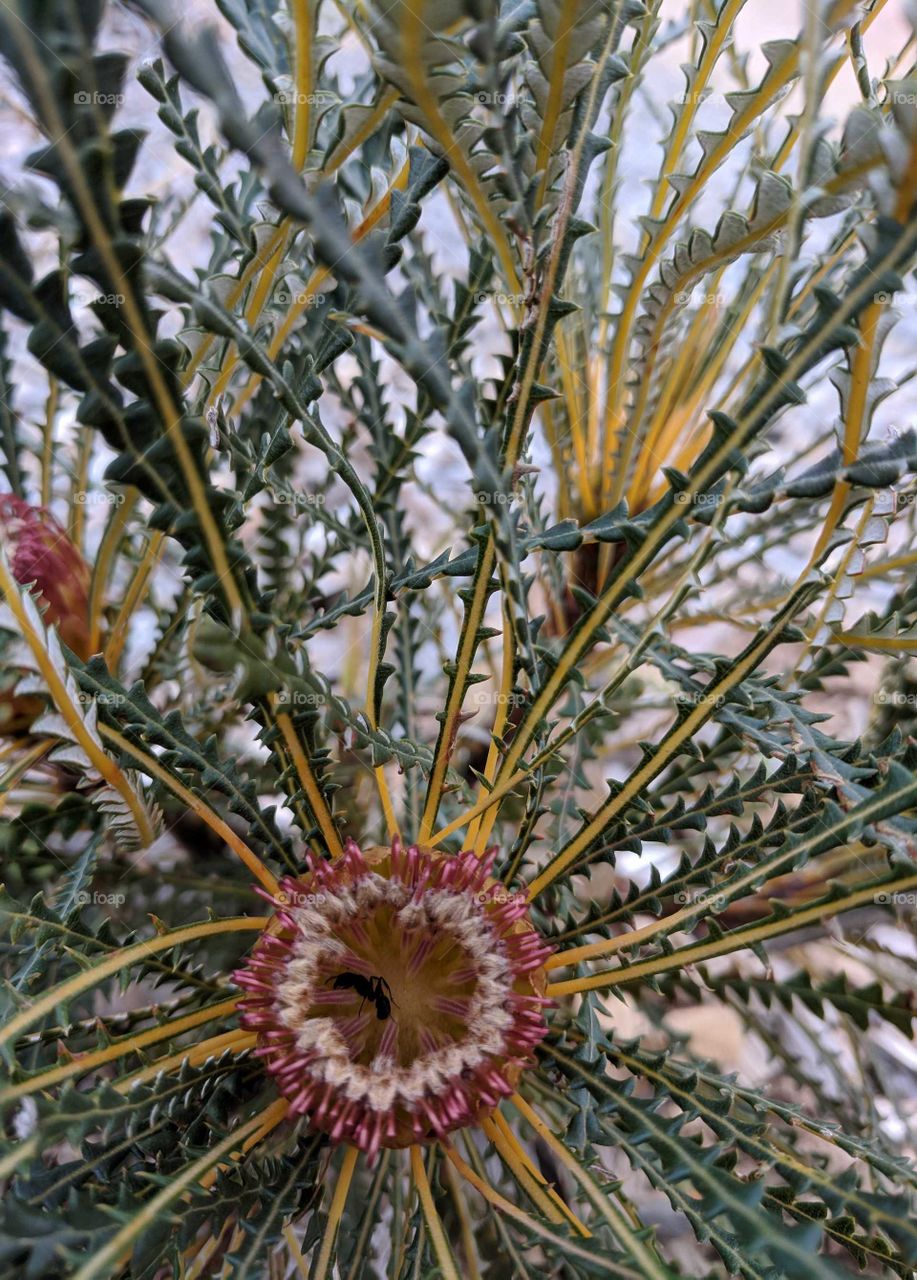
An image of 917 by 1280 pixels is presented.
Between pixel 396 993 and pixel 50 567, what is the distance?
0.93ft

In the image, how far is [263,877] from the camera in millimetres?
421

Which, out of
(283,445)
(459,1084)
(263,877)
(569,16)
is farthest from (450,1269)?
(569,16)

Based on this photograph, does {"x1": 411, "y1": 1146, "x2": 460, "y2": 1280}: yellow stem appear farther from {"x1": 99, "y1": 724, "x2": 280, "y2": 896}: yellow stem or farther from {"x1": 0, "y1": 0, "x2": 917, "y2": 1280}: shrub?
{"x1": 99, "y1": 724, "x2": 280, "y2": 896}: yellow stem

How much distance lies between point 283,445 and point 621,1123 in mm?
314

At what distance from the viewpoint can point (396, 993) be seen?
394mm

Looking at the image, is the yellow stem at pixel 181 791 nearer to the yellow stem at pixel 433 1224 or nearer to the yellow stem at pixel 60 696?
the yellow stem at pixel 60 696

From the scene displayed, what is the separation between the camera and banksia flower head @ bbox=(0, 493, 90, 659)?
0.47m

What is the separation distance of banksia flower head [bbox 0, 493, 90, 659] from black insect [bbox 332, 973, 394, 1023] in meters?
0.23

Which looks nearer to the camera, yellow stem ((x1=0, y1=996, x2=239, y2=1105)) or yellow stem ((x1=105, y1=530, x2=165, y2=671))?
yellow stem ((x1=0, y1=996, x2=239, y2=1105))

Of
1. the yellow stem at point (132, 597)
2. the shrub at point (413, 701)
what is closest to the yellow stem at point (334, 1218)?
the shrub at point (413, 701)

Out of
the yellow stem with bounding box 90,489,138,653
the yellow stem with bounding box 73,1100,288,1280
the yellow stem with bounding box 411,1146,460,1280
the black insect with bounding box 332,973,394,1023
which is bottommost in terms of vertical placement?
the yellow stem with bounding box 411,1146,460,1280

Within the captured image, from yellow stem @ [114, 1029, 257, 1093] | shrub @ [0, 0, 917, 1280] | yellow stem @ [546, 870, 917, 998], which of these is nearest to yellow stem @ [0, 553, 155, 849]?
shrub @ [0, 0, 917, 1280]

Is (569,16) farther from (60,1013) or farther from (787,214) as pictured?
(60,1013)

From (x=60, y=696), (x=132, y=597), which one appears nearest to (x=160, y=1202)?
(x=60, y=696)
